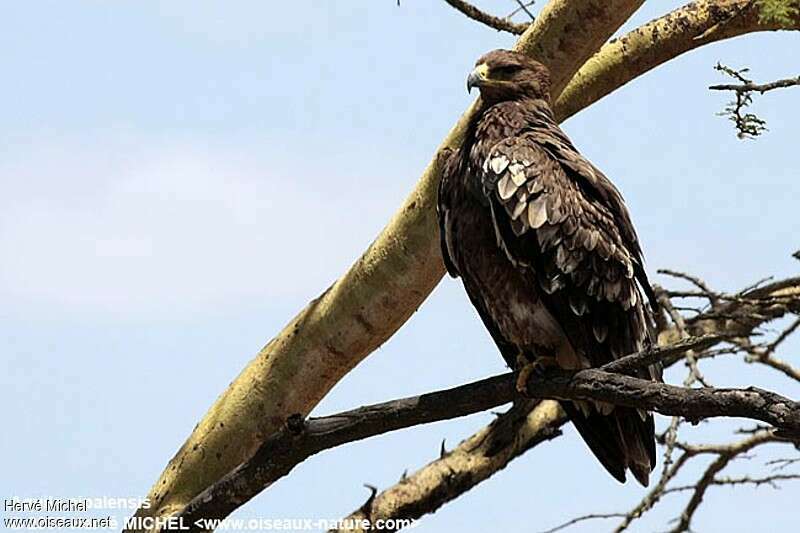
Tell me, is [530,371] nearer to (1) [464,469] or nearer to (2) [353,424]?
(2) [353,424]

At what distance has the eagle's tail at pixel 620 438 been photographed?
6.41 meters

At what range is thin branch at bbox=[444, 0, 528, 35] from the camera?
8.58 m

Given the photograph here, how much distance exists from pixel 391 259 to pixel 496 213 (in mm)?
1526

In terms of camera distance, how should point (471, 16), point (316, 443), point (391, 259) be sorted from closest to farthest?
point (316, 443) < point (391, 259) < point (471, 16)

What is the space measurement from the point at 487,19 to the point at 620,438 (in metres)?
3.13

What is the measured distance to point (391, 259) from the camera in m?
7.77

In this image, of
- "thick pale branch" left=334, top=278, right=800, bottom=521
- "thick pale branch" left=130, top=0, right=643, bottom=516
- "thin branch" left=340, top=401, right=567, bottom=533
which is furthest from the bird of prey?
"thin branch" left=340, top=401, right=567, bottom=533

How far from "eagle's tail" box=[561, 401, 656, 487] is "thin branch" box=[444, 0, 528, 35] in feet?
9.27

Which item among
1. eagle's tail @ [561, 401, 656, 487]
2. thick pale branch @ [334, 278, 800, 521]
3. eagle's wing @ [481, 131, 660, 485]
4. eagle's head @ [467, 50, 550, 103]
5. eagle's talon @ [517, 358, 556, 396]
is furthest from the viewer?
thick pale branch @ [334, 278, 800, 521]

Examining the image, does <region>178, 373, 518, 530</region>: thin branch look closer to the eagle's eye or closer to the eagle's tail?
the eagle's tail

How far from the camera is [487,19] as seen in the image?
873 cm

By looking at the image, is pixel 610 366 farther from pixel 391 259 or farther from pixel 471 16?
pixel 471 16

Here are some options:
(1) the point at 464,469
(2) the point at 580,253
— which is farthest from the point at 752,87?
(1) the point at 464,469

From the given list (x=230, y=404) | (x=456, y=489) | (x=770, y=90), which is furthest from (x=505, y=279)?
(x=456, y=489)
